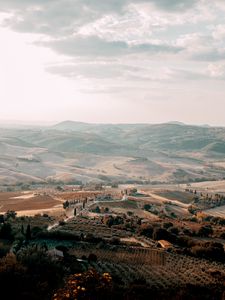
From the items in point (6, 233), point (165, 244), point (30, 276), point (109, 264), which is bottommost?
point (165, 244)

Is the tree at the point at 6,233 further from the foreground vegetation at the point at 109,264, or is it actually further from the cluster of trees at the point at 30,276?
the cluster of trees at the point at 30,276

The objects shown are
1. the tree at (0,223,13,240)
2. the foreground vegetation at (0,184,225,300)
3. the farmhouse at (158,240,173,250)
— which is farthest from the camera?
the farmhouse at (158,240,173,250)

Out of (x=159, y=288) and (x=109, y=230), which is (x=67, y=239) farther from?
(x=159, y=288)

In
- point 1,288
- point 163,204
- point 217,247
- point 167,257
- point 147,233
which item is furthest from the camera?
point 163,204

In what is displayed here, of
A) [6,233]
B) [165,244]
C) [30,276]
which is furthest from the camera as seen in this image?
[165,244]

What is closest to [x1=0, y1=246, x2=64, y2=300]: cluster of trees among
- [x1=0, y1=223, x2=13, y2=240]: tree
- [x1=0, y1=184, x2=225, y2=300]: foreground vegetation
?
[x1=0, y1=184, x2=225, y2=300]: foreground vegetation

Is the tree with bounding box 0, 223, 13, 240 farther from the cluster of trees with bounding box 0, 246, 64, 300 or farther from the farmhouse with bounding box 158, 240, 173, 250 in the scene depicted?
the farmhouse with bounding box 158, 240, 173, 250

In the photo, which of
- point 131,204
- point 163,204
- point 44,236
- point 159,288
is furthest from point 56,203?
point 159,288

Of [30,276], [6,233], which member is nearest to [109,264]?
[30,276]

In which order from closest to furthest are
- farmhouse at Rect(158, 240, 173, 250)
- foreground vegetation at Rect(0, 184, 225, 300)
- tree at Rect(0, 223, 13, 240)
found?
foreground vegetation at Rect(0, 184, 225, 300)
tree at Rect(0, 223, 13, 240)
farmhouse at Rect(158, 240, 173, 250)

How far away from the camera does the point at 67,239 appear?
8625cm

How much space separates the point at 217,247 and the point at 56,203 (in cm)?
10708

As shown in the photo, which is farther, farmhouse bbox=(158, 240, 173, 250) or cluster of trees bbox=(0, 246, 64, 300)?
farmhouse bbox=(158, 240, 173, 250)

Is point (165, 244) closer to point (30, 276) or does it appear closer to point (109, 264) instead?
point (109, 264)
